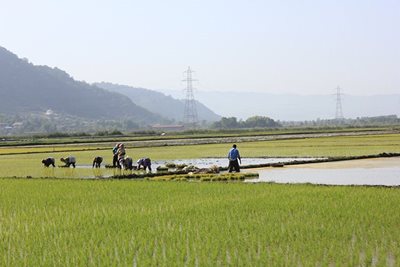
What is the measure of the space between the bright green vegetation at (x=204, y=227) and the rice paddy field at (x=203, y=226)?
15 millimetres

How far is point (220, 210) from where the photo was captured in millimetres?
10484

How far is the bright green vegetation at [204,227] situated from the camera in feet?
23.5

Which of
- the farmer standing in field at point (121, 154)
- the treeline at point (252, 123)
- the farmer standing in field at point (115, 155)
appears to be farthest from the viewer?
the treeline at point (252, 123)

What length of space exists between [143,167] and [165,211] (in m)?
10.1

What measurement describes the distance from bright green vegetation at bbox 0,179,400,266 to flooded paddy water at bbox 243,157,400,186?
2029mm

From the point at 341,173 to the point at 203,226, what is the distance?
915 cm

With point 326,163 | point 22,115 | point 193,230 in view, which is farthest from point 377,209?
point 22,115

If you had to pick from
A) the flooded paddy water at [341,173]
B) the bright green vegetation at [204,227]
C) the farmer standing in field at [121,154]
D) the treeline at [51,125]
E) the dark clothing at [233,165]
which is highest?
the treeline at [51,125]

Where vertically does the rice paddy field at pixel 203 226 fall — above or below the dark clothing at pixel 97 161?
below

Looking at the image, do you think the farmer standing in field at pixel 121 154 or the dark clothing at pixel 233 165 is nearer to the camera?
the dark clothing at pixel 233 165

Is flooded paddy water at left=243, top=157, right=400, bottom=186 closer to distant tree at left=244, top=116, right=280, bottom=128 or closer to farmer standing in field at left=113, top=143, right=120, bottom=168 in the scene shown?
farmer standing in field at left=113, top=143, right=120, bottom=168

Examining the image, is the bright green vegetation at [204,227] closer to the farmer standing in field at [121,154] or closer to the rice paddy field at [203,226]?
the rice paddy field at [203,226]

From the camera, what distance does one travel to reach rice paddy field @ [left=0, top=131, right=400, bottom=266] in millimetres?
7172

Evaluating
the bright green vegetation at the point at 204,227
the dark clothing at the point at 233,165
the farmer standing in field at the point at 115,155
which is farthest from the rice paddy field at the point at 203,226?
the farmer standing in field at the point at 115,155
